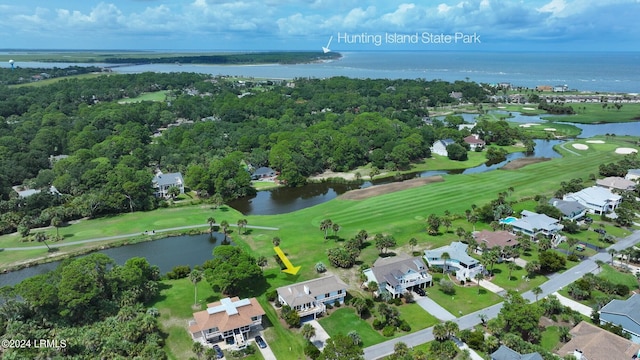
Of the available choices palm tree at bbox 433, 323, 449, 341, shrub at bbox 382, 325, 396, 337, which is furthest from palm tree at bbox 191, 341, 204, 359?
palm tree at bbox 433, 323, 449, 341

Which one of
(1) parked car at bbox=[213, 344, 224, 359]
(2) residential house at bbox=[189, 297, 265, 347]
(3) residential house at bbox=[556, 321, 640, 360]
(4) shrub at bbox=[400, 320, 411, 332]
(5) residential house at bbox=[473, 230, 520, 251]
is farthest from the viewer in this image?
(5) residential house at bbox=[473, 230, 520, 251]

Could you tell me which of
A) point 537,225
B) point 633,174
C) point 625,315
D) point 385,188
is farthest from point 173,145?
point 633,174

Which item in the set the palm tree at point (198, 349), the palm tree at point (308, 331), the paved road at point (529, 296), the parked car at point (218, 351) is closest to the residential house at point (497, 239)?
the paved road at point (529, 296)

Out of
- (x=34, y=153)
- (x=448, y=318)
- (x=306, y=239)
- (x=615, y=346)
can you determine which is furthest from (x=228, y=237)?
(x=34, y=153)

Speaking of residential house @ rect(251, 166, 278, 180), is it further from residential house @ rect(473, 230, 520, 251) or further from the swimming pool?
the swimming pool

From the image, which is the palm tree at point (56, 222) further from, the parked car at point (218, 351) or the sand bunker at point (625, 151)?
the sand bunker at point (625, 151)

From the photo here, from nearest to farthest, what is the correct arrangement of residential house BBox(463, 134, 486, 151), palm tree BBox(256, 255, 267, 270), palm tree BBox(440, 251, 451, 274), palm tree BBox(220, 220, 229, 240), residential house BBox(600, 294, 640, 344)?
residential house BBox(600, 294, 640, 344), palm tree BBox(440, 251, 451, 274), palm tree BBox(256, 255, 267, 270), palm tree BBox(220, 220, 229, 240), residential house BBox(463, 134, 486, 151)
